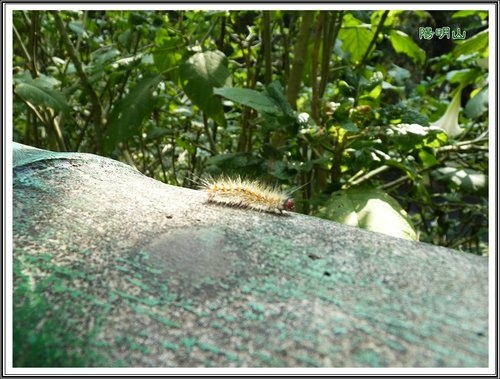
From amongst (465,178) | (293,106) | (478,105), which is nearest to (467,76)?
(478,105)

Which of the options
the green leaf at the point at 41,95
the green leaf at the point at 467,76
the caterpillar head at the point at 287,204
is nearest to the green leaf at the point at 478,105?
the green leaf at the point at 467,76

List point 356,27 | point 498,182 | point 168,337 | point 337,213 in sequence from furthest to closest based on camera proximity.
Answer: point 356,27 < point 337,213 < point 498,182 < point 168,337

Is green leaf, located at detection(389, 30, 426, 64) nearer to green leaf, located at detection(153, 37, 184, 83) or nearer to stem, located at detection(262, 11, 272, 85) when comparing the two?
stem, located at detection(262, 11, 272, 85)

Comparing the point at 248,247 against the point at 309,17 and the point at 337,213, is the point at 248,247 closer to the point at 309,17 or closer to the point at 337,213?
the point at 337,213

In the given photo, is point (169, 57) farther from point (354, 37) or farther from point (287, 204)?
point (287, 204)

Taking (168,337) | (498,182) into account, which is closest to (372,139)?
(498,182)

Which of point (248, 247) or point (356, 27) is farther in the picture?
point (356, 27)
